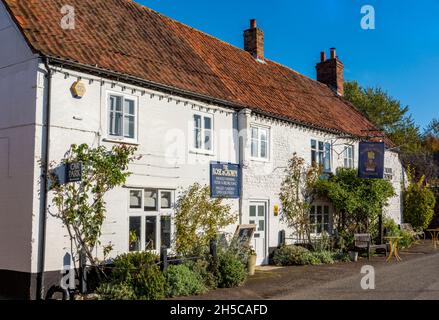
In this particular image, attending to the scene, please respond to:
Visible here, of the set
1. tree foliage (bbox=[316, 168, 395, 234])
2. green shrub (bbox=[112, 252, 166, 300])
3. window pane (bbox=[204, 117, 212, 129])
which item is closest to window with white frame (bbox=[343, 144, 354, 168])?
tree foliage (bbox=[316, 168, 395, 234])

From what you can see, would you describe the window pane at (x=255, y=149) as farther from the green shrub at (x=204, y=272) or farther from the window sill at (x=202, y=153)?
the green shrub at (x=204, y=272)

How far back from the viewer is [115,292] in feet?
34.3

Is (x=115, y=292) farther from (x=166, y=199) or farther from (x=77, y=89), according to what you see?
(x=77, y=89)

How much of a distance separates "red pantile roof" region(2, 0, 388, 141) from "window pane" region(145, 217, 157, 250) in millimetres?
3635

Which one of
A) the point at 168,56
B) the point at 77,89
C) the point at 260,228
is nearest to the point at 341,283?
the point at 260,228

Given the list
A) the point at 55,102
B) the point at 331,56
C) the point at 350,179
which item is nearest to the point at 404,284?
the point at 350,179

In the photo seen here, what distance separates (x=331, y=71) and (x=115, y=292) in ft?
68.7

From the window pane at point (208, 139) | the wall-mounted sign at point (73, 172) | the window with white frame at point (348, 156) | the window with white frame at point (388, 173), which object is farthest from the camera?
the window with white frame at point (388, 173)

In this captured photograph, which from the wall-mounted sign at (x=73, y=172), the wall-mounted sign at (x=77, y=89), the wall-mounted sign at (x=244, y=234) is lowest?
the wall-mounted sign at (x=244, y=234)

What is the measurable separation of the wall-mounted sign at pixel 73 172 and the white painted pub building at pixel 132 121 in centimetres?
39

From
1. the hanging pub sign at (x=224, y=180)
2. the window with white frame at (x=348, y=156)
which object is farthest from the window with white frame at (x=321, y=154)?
the hanging pub sign at (x=224, y=180)

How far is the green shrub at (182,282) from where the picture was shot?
11172 mm

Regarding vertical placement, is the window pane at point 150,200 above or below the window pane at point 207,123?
below
